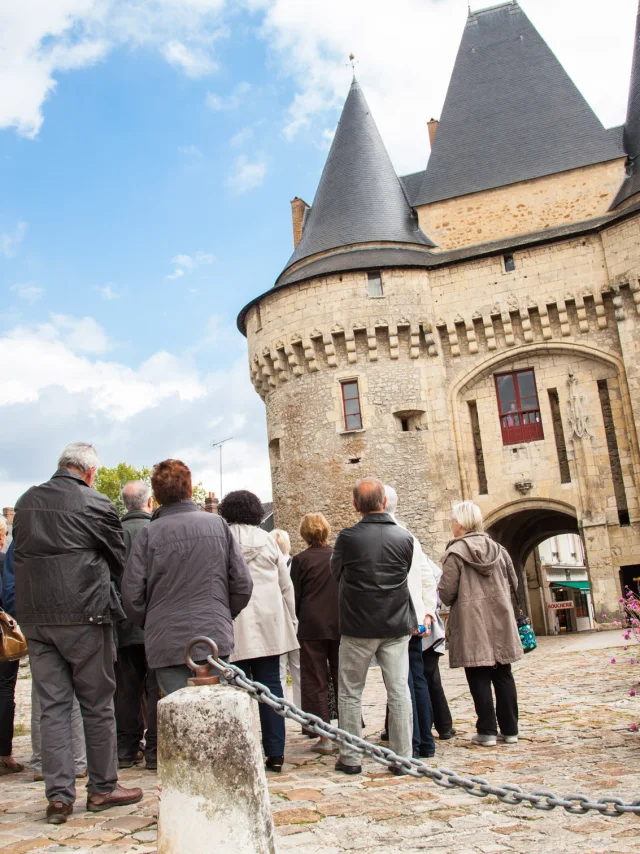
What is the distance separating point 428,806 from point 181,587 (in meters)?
1.64

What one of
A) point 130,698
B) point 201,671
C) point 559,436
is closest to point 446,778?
point 201,671

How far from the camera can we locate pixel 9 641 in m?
4.96

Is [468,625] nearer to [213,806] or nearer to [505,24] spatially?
[213,806]

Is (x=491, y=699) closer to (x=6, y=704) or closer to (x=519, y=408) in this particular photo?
(x=6, y=704)

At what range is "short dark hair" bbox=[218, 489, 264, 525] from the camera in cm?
518

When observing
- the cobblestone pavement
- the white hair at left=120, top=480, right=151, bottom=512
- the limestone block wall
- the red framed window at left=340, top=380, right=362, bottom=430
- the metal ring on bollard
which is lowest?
the cobblestone pavement

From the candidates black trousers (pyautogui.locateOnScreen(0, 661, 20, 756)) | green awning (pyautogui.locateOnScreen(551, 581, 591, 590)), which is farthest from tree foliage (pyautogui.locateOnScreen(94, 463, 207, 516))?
black trousers (pyautogui.locateOnScreen(0, 661, 20, 756))

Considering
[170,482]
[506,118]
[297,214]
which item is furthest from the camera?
[297,214]

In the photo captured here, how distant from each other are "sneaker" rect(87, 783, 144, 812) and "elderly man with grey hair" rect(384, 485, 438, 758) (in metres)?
1.85

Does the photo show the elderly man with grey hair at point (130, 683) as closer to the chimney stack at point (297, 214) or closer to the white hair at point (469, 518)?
the white hair at point (469, 518)

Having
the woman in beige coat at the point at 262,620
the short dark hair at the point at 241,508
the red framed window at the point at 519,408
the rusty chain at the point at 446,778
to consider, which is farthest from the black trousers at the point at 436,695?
the red framed window at the point at 519,408

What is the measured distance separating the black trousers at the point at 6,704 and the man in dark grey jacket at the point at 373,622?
7.41 ft

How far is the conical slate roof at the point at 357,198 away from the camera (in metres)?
19.7

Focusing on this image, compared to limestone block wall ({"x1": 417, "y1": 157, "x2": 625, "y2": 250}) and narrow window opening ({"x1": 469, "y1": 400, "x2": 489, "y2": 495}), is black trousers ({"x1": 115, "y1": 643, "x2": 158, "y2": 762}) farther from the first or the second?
limestone block wall ({"x1": 417, "y1": 157, "x2": 625, "y2": 250})
